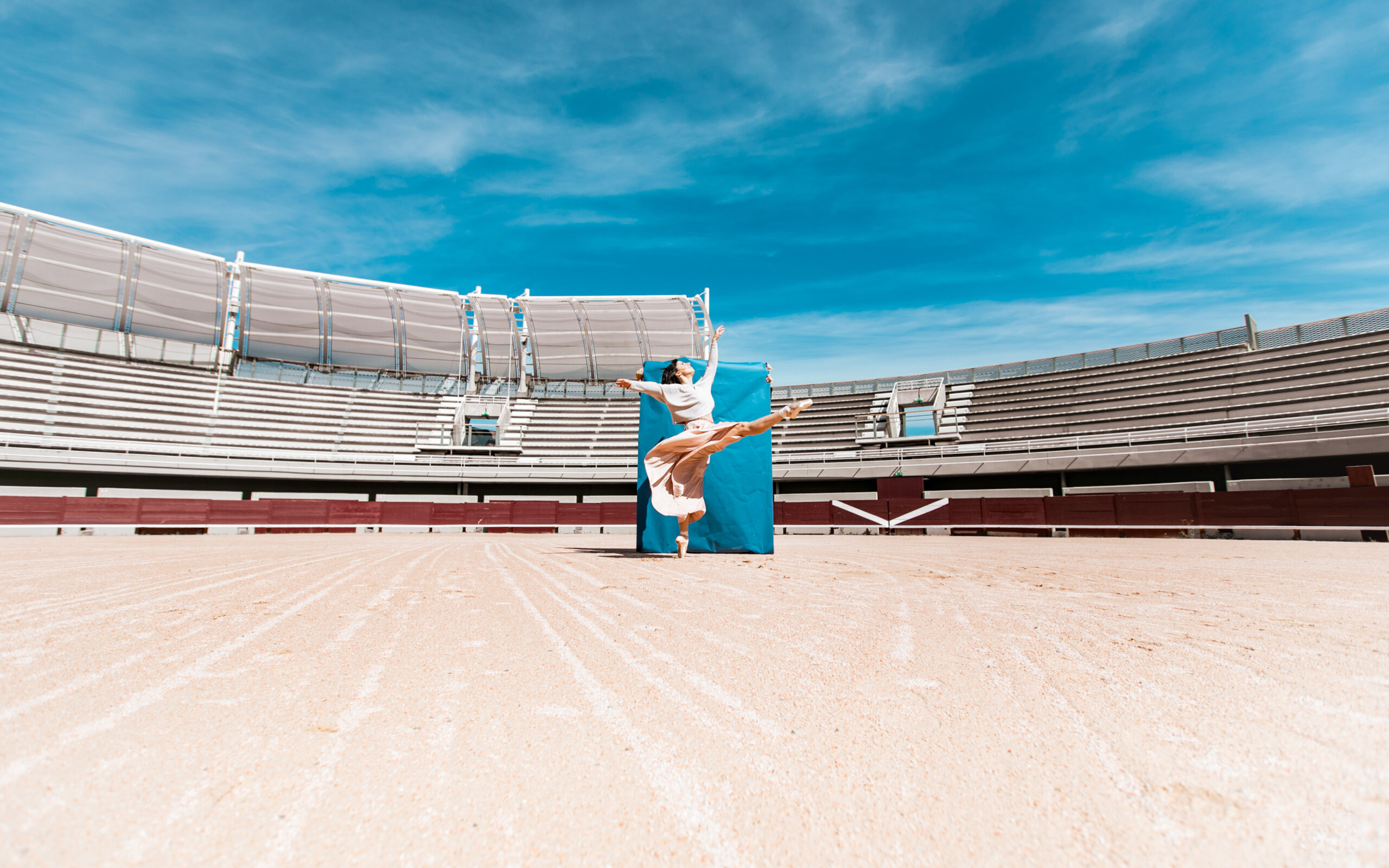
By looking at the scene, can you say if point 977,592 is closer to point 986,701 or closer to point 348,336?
point 986,701

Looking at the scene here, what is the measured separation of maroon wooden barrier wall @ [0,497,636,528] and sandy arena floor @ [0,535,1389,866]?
777 inches

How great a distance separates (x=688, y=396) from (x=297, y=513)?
63.6 ft

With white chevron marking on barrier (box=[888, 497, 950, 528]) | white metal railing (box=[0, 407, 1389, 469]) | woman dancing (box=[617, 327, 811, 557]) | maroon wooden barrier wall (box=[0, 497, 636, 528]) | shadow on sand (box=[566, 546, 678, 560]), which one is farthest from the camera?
white chevron marking on barrier (box=[888, 497, 950, 528])

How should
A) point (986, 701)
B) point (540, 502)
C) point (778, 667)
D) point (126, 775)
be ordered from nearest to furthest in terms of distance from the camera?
point (126, 775) → point (986, 701) → point (778, 667) → point (540, 502)

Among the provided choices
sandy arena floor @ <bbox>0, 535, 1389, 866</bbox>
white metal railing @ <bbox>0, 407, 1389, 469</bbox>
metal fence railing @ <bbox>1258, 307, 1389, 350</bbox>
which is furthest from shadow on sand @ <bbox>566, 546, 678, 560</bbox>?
metal fence railing @ <bbox>1258, 307, 1389, 350</bbox>

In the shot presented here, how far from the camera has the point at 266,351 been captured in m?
29.8

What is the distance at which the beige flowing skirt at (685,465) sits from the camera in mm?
7883

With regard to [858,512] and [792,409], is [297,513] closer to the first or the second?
[858,512]

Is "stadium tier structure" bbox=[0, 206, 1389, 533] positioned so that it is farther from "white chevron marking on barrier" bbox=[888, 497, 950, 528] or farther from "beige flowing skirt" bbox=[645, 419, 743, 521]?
"beige flowing skirt" bbox=[645, 419, 743, 521]

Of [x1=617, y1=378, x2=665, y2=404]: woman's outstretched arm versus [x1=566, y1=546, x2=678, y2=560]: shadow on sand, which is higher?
[x1=617, y1=378, x2=665, y2=404]: woman's outstretched arm

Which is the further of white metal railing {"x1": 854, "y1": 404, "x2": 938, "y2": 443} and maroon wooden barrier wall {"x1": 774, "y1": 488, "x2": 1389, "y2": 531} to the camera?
white metal railing {"x1": 854, "y1": 404, "x2": 938, "y2": 443}

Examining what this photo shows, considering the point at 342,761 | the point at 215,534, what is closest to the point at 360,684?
the point at 342,761

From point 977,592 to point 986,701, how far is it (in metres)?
3.03

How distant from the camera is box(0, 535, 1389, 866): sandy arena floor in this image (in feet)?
3.99
